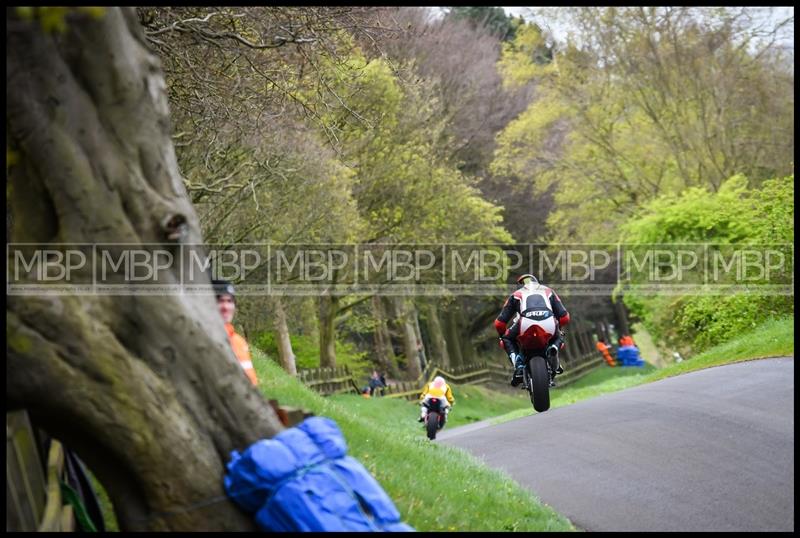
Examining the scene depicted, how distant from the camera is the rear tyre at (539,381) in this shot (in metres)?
13.4

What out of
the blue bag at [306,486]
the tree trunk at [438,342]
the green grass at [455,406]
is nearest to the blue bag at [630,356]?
the green grass at [455,406]

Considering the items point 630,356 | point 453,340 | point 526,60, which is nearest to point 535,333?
point 526,60

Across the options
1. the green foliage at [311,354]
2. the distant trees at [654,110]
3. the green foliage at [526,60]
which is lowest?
the green foliage at [311,354]

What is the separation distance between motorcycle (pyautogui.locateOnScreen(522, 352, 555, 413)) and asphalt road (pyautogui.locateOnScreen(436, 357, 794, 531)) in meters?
0.88

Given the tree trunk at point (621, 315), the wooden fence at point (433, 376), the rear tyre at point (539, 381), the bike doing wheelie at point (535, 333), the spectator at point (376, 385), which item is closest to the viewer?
the bike doing wheelie at point (535, 333)

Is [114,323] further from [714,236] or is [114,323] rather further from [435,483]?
[714,236]

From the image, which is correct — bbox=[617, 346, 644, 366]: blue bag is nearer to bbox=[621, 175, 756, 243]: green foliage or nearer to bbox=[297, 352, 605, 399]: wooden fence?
bbox=[297, 352, 605, 399]: wooden fence

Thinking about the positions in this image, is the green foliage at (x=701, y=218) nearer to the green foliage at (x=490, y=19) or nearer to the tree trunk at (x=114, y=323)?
the tree trunk at (x=114, y=323)

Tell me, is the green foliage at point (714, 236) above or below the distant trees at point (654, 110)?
below

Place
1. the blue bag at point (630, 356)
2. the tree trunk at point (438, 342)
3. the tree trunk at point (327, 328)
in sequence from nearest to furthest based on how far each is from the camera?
1. the tree trunk at point (327, 328)
2. the tree trunk at point (438, 342)
3. the blue bag at point (630, 356)

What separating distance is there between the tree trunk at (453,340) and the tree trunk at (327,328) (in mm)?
14175

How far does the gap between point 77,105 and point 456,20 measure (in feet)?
162

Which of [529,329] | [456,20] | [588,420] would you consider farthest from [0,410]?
[456,20]

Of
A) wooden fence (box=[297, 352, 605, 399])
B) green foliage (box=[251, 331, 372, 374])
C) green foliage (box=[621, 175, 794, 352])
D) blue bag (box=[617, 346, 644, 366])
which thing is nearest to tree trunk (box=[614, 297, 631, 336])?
wooden fence (box=[297, 352, 605, 399])
